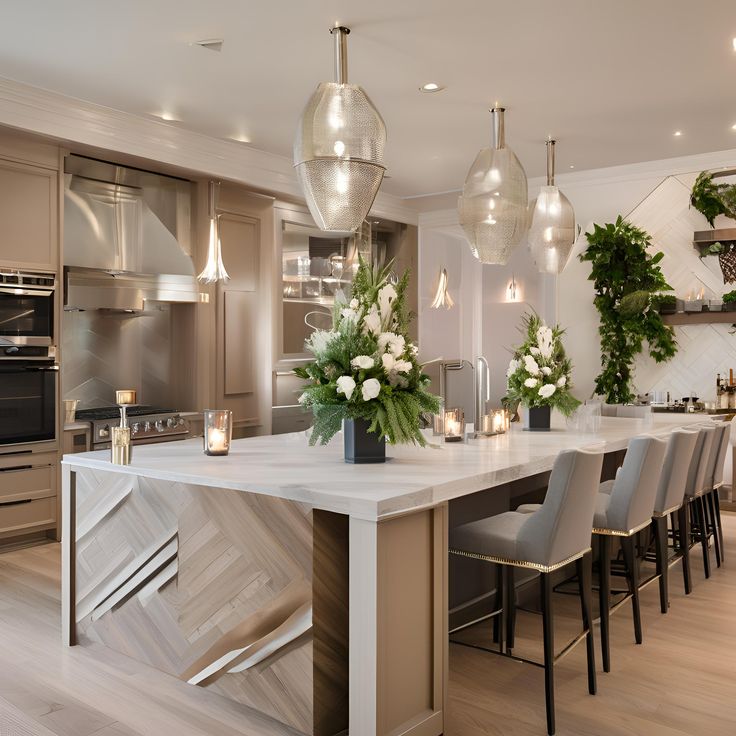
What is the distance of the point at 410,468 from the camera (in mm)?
2664

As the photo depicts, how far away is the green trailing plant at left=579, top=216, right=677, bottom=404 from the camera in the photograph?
646 centimetres

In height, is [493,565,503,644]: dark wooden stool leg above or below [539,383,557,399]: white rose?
below

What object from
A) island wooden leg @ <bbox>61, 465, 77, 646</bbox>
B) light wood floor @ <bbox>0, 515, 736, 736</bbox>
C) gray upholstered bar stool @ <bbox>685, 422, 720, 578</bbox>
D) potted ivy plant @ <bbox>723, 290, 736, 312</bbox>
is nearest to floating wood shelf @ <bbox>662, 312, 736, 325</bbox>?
potted ivy plant @ <bbox>723, 290, 736, 312</bbox>

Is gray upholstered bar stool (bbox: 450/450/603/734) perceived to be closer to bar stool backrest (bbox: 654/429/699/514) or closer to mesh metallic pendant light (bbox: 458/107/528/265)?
bar stool backrest (bbox: 654/429/699/514)

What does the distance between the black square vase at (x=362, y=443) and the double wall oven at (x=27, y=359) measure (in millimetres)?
2864

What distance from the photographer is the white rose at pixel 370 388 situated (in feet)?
8.47

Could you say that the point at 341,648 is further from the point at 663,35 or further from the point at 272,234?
the point at 272,234

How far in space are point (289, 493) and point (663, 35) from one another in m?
3.17

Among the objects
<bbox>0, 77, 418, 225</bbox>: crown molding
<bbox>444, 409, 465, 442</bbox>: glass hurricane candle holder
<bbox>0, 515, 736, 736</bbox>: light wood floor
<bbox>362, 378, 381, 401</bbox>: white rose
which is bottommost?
<bbox>0, 515, 736, 736</bbox>: light wood floor

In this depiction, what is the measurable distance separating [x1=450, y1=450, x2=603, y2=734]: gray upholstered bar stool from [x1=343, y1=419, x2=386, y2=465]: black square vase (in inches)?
16.2

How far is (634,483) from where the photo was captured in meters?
3.10

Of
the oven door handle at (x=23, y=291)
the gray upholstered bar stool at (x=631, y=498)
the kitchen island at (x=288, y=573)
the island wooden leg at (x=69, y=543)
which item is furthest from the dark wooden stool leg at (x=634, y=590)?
the oven door handle at (x=23, y=291)

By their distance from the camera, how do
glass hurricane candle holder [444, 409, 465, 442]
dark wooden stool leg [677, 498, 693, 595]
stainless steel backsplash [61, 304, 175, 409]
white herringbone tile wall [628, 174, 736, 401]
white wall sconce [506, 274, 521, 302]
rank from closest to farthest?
1. glass hurricane candle holder [444, 409, 465, 442]
2. dark wooden stool leg [677, 498, 693, 595]
3. stainless steel backsplash [61, 304, 175, 409]
4. white herringbone tile wall [628, 174, 736, 401]
5. white wall sconce [506, 274, 521, 302]

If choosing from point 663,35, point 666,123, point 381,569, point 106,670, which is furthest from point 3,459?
point 666,123
